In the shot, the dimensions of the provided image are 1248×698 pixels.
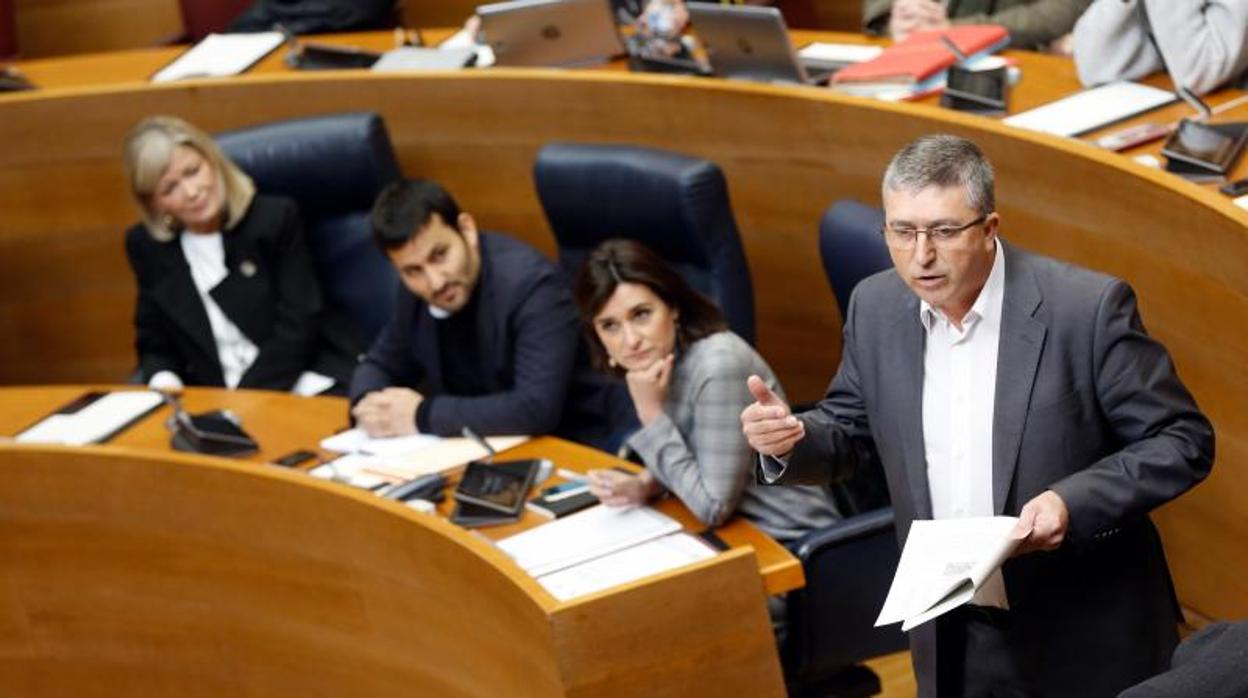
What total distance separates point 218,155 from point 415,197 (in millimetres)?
825

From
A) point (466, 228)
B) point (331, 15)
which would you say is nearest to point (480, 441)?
point (466, 228)

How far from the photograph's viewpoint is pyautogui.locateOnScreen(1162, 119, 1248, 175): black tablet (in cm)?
325

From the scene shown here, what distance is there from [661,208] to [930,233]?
1.53m

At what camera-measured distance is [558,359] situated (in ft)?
12.2

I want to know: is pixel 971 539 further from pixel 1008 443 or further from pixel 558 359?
pixel 558 359

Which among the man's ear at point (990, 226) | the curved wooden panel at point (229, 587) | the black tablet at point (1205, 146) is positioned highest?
the man's ear at point (990, 226)

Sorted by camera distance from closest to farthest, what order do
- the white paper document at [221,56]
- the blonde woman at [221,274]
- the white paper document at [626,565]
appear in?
1. the white paper document at [626,565]
2. the blonde woman at [221,274]
3. the white paper document at [221,56]

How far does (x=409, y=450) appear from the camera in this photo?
363 centimetres

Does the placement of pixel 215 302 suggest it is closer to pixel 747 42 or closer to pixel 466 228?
pixel 466 228

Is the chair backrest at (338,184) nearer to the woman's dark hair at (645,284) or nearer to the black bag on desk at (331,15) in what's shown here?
the black bag on desk at (331,15)

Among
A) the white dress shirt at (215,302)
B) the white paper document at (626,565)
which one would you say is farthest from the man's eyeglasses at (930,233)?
the white dress shirt at (215,302)

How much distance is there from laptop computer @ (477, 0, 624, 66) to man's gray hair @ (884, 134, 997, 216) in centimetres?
244

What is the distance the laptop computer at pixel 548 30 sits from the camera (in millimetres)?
4641

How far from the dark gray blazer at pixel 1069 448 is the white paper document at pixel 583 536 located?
0.64 metres
